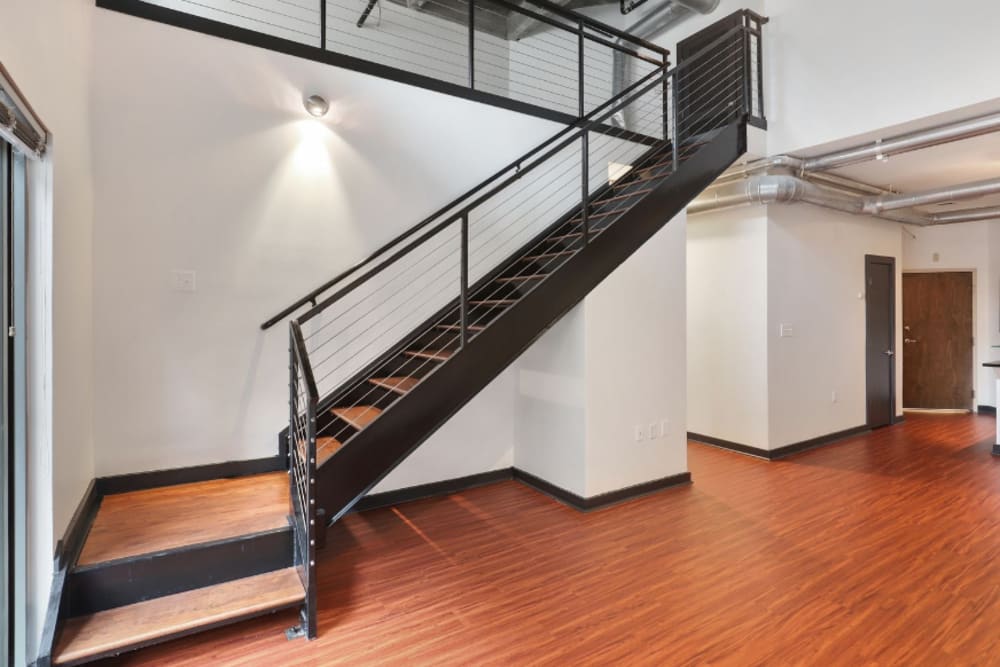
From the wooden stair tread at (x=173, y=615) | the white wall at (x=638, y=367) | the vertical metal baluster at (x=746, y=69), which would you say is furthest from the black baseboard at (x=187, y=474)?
the vertical metal baluster at (x=746, y=69)

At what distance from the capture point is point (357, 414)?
3.43 meters

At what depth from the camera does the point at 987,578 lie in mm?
2869

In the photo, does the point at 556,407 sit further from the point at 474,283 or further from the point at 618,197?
the point at 618,197

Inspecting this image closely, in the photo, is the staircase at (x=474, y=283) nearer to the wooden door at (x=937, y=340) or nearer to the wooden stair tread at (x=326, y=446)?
the wooden stair tread at (x=326, y=446)

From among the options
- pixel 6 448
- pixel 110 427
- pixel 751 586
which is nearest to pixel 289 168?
pixel 110 427

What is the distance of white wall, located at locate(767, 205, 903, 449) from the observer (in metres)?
5.40

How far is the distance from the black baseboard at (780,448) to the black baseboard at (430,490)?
2571mm

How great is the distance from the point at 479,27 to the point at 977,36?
4.45 m

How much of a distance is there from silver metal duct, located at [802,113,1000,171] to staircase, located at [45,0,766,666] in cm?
82

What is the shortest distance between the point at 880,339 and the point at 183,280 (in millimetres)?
7642

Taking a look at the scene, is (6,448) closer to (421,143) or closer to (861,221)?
(421,143)

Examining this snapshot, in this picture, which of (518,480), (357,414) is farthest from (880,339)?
(357,414)

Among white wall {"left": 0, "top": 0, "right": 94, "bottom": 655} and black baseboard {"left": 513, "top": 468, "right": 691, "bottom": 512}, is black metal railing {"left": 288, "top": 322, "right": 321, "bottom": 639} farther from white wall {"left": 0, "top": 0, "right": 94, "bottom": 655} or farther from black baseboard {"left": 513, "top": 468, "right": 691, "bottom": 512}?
black baseboard {"left": 513, "top": 468, "right": 691, "bottom": 512}

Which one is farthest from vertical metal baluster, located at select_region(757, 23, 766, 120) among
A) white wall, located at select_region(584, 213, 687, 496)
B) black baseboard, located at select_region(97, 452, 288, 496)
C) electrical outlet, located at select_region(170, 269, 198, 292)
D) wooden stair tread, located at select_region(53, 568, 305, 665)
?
wooden stair tread, located at select_region(53, 568, 305, 665)
